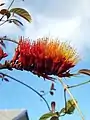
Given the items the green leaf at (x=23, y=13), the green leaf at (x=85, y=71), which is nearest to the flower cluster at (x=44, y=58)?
the green leaf at (x=85, y=71)

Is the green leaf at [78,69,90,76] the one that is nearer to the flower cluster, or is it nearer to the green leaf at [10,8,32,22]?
the flower cluster

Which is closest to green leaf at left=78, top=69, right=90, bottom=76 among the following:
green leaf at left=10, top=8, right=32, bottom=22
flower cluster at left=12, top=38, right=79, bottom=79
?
flower cluster at left=12, top=38, right=79, bottom=79

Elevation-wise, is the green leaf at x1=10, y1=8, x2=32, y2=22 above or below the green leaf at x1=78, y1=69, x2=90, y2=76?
above

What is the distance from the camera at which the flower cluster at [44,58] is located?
1.02 m

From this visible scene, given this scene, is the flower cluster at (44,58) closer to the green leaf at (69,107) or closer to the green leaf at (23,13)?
the green leaf at (69,107)

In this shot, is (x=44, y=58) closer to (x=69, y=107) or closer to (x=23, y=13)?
(x=69, y=107)

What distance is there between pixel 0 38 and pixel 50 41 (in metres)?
0.21

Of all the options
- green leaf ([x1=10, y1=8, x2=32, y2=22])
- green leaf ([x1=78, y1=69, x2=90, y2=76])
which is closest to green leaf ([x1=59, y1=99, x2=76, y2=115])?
green leaf ([x1=78, y1=69, x2=90, y2=76])

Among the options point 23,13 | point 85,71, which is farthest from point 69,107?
point 23,13

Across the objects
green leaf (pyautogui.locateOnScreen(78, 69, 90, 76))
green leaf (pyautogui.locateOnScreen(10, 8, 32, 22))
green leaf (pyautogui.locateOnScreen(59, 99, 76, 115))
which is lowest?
green leaf (pyautogui.locateOnScreen(59, 99, 76, 115))

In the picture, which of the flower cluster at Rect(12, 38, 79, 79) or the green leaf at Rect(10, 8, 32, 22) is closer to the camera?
the flower cluster at Rect(12, 38, 79, 79)

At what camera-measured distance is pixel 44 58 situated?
102 centimetres

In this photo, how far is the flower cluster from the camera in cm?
102

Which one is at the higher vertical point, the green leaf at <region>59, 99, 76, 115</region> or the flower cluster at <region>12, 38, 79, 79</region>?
the flower cluster at <region>12, 38, 79, 79</region>
